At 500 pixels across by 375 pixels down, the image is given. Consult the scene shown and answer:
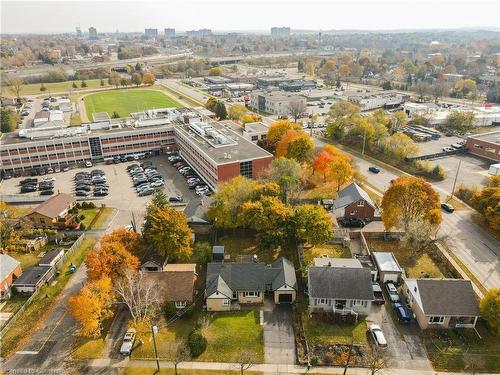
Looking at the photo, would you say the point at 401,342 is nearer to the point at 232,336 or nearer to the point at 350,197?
the point at 232,336

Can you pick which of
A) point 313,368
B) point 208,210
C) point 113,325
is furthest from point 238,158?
point 313,368

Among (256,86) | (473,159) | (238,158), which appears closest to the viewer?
(238,158)

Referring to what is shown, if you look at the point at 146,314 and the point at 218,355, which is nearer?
the point at 218,355

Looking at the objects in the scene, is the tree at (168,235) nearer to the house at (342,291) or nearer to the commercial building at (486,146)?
the house at (342,291)

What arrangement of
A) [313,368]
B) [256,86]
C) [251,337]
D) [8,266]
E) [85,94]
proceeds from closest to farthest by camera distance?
[313,368]
[251,337]
[8,266]
[85,94]
[256,86]

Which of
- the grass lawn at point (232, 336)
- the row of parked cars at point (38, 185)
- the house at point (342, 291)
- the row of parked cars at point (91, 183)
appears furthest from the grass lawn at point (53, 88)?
the house at point (342, 291)

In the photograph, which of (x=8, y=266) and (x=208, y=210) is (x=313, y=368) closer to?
(x=208, y=210)

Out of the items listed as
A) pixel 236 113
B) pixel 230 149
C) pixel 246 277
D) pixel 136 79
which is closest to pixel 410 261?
pixel 246 277
